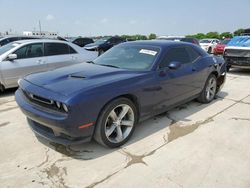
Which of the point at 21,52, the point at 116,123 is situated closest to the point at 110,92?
the point at 116,123

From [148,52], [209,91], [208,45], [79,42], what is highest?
[148,52]

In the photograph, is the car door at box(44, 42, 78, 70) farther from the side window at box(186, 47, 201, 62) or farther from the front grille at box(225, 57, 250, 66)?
the front grille at box(225, 57, 250, 66)

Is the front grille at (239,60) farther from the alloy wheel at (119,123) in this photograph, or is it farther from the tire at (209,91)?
the alloy wheel at (119,123)

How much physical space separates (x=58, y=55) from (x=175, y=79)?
401 centimetres

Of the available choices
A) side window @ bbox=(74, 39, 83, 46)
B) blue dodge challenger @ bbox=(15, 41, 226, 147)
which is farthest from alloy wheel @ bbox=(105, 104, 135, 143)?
side window @ bbox=(74, 39, 83, 46)

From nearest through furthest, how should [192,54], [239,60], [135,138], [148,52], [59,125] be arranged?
[59,125]
[135,138]
[148,52]
[192,54]
[239,60]

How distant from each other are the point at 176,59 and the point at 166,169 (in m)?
2.22

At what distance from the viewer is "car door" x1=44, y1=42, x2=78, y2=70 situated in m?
6.80

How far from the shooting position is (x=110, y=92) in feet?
10.4

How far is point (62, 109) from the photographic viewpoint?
2920mm

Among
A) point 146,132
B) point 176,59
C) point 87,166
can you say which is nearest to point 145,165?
point 87,166

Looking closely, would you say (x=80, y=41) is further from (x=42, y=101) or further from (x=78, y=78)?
(x=42, y=101)

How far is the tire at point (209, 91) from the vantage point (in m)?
5.43

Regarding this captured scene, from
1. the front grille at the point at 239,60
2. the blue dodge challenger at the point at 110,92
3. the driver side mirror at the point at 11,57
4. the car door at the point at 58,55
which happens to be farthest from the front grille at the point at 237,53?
the driver side mirror at the point at 11,57
